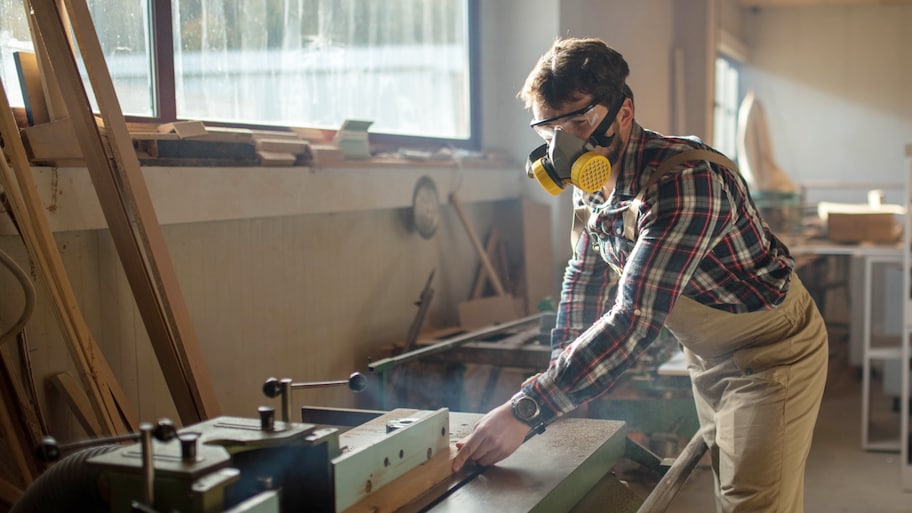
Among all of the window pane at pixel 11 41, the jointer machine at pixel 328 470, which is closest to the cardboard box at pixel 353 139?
the window pane at pixel 11 41

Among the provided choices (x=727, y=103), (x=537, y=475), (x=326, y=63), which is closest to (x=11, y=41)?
(x=326, y=63)

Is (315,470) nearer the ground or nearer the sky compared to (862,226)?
nearer the sky

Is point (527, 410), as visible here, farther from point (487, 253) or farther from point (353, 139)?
point (487, 253)

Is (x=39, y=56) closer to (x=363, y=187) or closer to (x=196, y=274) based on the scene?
(x=196, y=274)

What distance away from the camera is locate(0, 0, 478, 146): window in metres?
2.63

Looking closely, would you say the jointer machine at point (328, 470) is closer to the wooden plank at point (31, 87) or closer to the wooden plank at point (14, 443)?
the wooden plank at point (14, 443)

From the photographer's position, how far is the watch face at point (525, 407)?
163cm

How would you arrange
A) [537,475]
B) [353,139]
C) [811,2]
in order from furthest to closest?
[811,2] < [353,139] < [537,475]

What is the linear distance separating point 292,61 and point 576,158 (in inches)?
72.6

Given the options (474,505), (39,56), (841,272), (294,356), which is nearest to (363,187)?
(294,356)

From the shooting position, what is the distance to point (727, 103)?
797 centimetres

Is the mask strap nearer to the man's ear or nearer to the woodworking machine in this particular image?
the man's ear

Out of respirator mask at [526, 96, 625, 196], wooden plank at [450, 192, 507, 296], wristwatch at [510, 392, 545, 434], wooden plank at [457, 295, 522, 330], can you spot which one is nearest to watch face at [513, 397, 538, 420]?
wristwatch at [510, 392, 545, 434]

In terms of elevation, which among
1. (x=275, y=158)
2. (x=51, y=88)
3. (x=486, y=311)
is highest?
(x=51, y=88)
